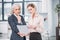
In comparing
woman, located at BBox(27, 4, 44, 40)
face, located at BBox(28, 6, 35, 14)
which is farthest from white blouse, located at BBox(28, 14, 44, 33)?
face, located at BBox(28, 6, 35, 14)

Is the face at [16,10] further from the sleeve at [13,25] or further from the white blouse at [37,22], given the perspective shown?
the white blouse at [37,22]

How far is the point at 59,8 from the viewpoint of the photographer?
6.50m

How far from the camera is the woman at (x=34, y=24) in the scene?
3.12 m

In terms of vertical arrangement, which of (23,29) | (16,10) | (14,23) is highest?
(16,10)

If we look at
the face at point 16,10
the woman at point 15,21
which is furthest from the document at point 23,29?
the face at point 16,10

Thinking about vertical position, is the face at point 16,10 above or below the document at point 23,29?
above

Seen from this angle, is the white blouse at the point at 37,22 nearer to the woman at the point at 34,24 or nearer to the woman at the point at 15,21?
the woman at the point at 34,24

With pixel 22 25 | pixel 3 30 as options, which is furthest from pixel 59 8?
pixel 22 25

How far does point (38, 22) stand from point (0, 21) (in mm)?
5752

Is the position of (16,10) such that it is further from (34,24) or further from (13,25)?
(34,24)

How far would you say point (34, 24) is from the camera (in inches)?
124

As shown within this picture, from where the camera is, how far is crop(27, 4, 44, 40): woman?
10.2 ft

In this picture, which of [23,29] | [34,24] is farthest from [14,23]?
[34,24]

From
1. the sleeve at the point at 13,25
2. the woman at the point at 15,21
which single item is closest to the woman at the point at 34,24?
the woman at the point at 15,21
